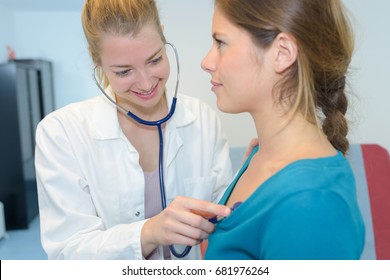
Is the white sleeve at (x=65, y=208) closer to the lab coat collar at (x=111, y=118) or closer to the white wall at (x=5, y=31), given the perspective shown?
the lab coat collar at (x=111, y=118)

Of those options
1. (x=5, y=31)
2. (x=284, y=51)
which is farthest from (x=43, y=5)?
(x=284, y=51)

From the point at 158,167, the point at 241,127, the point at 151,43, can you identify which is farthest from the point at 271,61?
the point at 241,127

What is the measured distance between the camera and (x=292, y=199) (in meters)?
0.64

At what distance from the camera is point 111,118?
1135 mm

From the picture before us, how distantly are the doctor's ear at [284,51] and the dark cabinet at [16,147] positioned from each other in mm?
3291

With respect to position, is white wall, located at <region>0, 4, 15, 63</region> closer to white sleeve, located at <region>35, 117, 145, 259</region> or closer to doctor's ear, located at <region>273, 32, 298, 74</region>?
white sleeve, located at <region>35, 117, 145, 259</region>

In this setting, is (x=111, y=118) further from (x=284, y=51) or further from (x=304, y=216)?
(x=304, y=216)

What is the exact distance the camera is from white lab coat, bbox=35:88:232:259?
1.00 m

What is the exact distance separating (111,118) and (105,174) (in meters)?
0.16

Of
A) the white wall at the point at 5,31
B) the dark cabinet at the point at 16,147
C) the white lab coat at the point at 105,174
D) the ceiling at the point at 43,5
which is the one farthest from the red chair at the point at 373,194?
the white wall at the point at 5,31

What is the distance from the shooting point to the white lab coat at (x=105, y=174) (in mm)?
1003

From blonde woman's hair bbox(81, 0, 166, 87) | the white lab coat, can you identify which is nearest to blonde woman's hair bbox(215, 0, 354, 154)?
blonde woman's hair bbox(81, 0, 166, 87)
